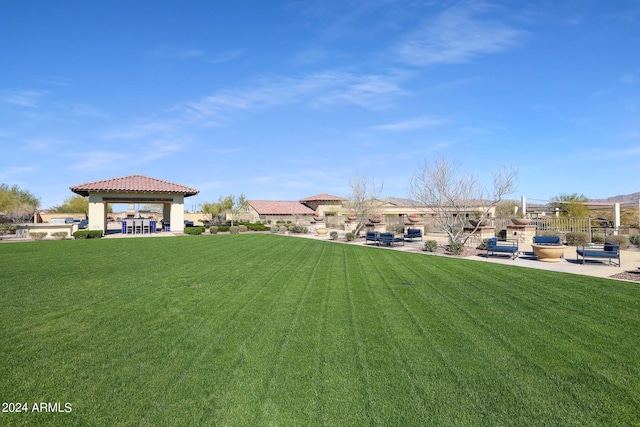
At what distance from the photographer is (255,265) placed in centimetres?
1109

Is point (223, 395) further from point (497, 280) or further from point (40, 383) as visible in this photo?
point (497, 280)

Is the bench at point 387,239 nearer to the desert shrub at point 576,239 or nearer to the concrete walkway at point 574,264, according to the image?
the concrete walkway at point 574,264

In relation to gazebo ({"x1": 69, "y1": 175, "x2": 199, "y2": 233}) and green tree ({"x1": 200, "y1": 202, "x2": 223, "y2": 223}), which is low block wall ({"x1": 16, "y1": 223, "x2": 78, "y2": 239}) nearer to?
gazebo ({"x1": 69, "y1": 175, "x2": 199, "y2": 233})

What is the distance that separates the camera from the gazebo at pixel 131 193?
2734 cm

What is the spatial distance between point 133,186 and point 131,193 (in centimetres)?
61

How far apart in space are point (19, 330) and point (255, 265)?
21.3 ft

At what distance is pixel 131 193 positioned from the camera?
28.8 m

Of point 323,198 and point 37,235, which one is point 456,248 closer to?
point 37,235

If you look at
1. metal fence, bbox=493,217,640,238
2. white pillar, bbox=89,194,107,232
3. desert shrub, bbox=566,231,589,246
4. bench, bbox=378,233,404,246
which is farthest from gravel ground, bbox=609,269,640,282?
white pillar, bbox=89,194,107,232

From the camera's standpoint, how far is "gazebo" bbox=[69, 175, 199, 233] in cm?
2734

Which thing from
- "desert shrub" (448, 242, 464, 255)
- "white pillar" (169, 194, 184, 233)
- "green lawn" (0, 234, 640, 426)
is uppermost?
"white pillar" (169, 194, 184, 233)

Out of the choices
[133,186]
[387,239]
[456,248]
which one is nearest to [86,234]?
[133,186]

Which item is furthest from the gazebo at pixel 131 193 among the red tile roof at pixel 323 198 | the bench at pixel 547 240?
the red tile roof at pixel 323 198

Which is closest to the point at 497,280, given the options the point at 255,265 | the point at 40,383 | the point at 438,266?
the point at 438,266
